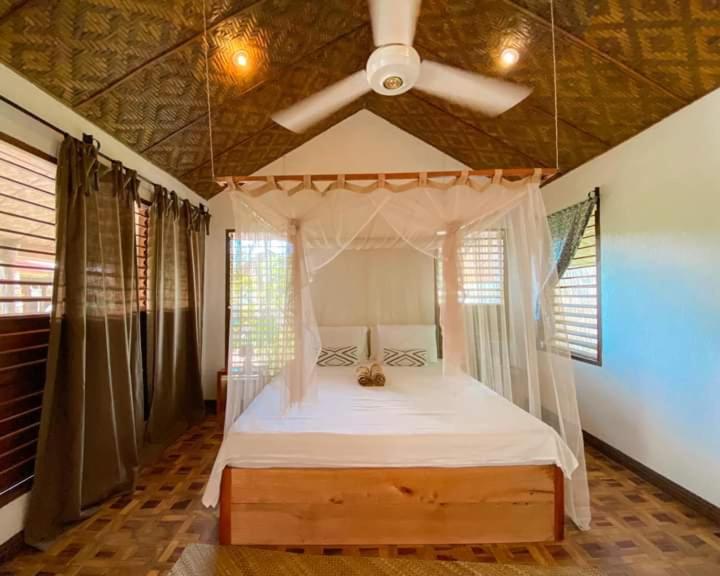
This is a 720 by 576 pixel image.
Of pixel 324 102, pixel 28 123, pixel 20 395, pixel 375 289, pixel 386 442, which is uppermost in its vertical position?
pixel 324 102

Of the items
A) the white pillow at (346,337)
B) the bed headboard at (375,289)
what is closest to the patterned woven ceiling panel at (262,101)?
the bed headboard at (375,289)

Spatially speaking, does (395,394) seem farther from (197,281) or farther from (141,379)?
(197,281)

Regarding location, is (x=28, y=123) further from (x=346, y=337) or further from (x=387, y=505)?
(x=346, y=337)

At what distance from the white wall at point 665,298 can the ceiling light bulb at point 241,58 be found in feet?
8.90

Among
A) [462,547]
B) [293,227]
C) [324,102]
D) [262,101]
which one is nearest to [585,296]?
[462,547]

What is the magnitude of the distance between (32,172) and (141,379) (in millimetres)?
1481

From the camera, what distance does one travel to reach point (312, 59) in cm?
288

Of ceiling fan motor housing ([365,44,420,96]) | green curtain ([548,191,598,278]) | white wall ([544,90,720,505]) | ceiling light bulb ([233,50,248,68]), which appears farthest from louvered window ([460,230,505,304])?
ceiling light bulb ([233,50,248,68])

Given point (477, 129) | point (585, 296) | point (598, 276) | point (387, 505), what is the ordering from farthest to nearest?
point (477, 129) < point (585, 296) < point (598, 276) < point (387, 505)

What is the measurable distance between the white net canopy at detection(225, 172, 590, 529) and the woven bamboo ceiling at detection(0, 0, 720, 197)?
37.2 inches

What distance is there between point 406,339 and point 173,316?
2.16m

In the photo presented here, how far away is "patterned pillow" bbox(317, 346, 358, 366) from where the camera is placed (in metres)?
3.82

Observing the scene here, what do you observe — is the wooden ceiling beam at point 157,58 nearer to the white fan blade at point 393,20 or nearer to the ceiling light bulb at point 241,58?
the ceiling light bulb at point 241,58

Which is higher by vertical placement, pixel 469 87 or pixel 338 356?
pixel 469 87
